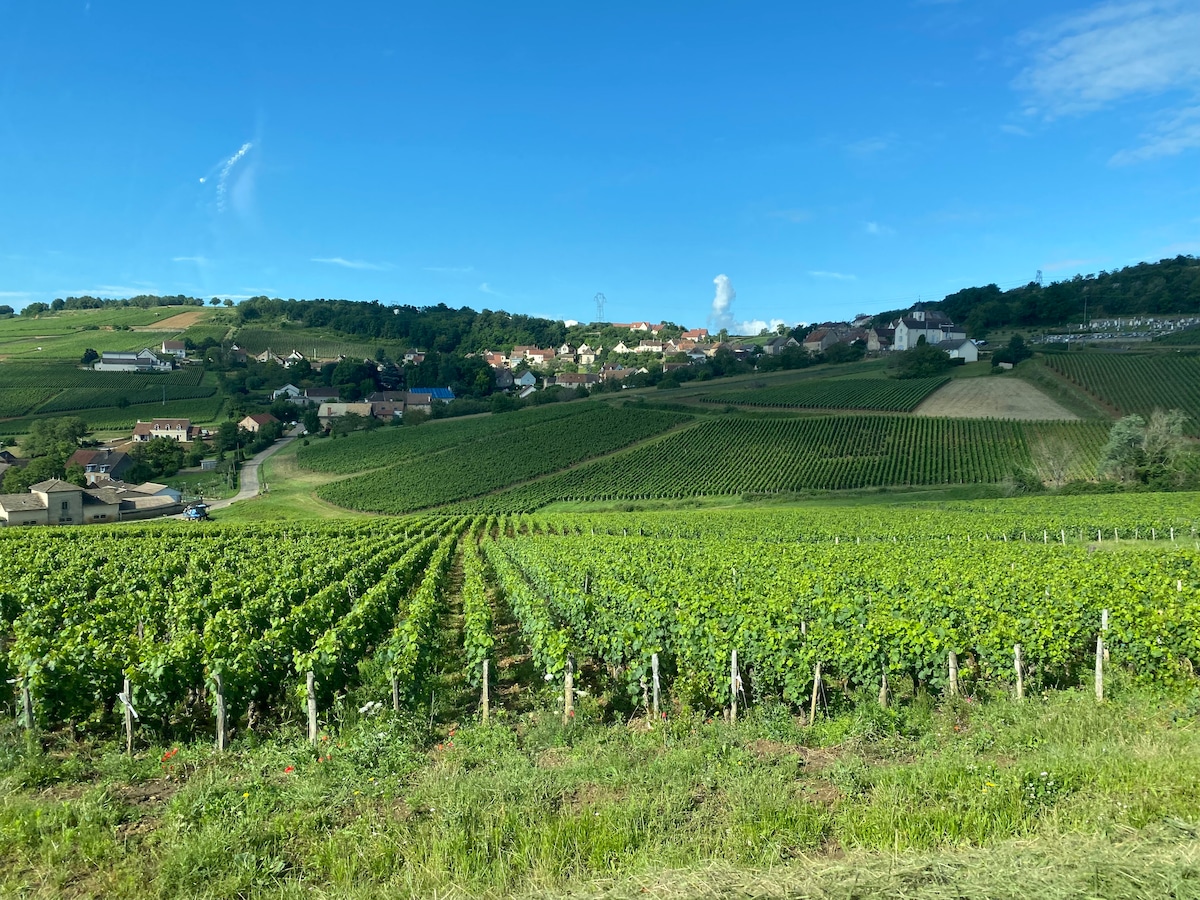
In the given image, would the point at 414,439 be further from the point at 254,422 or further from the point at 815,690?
the point at 815,690

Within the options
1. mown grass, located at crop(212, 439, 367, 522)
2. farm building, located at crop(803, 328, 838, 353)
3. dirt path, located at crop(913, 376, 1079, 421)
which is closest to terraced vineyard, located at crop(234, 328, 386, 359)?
mown grass, located at crop(212, 439, 367, 522)

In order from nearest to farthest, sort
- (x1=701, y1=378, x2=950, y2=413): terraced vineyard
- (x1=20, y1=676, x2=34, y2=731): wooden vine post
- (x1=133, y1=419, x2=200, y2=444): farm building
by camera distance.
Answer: (x1=20, y1=676, x2=34, y2=731): wooden vine post
(x1=701, y1=378, x2=950, y2=413): terraced vineyard
(x1=133, y1=419, x2=200, y2=444): farm building

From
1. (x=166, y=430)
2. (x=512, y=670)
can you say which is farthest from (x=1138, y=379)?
(x=166, y=430)

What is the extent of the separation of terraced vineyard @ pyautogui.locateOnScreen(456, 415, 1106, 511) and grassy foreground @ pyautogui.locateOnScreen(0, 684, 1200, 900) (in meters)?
58.0

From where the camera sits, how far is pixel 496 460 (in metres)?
82.7

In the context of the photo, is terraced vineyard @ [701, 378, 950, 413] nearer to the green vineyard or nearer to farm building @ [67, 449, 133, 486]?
the green vineyard

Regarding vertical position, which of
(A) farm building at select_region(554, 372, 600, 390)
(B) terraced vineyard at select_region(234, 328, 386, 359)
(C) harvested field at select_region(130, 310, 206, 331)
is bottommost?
(A) farm building at select_region(554, 372, 600, 390)

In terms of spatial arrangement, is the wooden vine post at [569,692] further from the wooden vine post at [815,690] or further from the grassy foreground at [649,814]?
the wooden vine post at [815,690]

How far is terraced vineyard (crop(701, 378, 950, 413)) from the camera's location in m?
91.4

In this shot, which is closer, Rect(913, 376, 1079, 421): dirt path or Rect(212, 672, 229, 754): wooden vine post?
Rect(212, 672, 229, 754): wooden vine post

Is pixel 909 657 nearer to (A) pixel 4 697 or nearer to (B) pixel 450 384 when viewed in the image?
(A) pixel 4 697

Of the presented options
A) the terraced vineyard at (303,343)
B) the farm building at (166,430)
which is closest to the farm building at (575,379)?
the terraced vineyard at (303,343)

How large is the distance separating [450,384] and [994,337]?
113820 millimetres

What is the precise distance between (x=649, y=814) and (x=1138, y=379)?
107202mm
